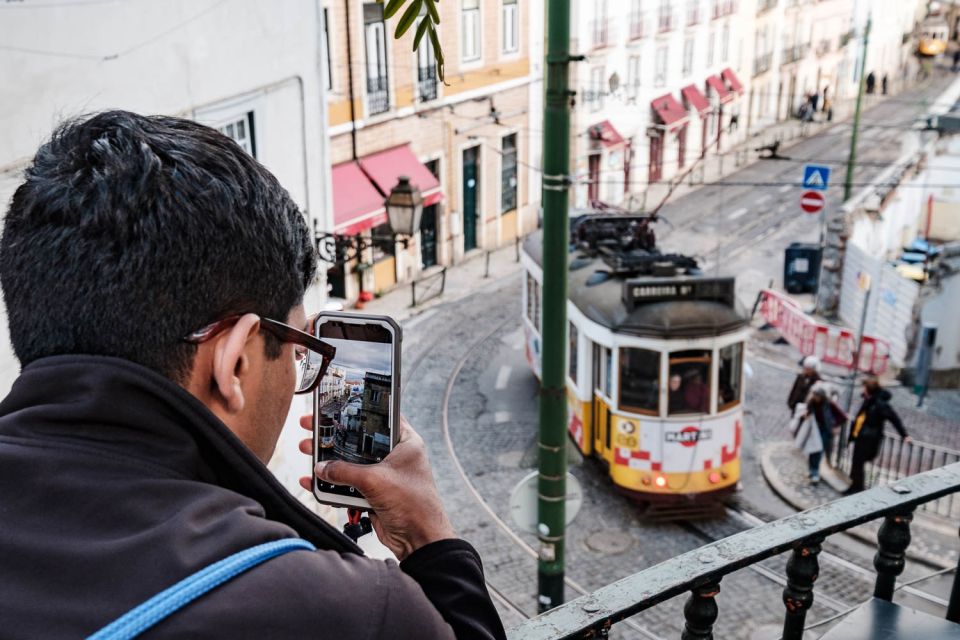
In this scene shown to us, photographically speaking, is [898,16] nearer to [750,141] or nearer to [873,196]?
[750,141]

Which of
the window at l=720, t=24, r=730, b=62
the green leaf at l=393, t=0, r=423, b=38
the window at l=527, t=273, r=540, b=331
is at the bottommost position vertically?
the window at l=527, t=273, r=540, b=331

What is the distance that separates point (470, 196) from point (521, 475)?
6.85 m

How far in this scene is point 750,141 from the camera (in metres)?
29.2

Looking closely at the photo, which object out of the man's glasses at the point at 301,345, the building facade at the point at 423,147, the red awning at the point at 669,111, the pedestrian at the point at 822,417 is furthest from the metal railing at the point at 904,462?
the man's glasses at the point at 301,345

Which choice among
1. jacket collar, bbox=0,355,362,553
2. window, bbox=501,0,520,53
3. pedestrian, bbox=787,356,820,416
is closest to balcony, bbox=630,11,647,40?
window, bbox=501,0,520,53

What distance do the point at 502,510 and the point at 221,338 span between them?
9.92 metres

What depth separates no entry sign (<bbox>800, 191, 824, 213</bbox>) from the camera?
17438 millimetres

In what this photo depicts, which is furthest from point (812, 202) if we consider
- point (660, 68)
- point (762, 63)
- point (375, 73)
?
point (762, 63)

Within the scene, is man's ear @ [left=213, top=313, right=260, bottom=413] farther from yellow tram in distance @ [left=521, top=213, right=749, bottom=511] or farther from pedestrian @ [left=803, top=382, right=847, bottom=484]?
pedestrian @ [left=803, top=382, right=847, bottom=484]

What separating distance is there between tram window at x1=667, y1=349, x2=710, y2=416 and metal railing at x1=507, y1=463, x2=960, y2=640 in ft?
25.2

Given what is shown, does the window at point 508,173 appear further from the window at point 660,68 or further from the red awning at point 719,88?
the red awning at point 719,88

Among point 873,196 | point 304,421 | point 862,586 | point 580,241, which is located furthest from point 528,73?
point 304,421

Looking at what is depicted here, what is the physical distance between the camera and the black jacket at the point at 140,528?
1.08 m

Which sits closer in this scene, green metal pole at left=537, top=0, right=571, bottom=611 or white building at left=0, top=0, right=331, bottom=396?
white building at left=0, top=0, right=331, bottom=396
